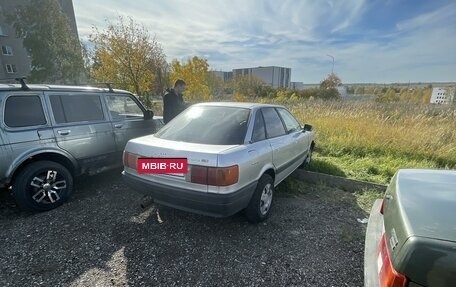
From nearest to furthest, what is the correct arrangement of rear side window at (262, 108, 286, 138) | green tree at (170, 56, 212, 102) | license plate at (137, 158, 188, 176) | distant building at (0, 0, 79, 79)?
license plate at (137, 158, 188, 176) → rear side window at (262, 108, 286, 138) → green tree at (170, 56, 212, 102) → distant building at (0, 0, 79, 79)

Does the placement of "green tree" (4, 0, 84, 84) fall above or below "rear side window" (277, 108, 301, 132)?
above

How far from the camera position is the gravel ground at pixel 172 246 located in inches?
94.5

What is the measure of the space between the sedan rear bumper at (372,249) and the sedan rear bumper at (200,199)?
1.25 m

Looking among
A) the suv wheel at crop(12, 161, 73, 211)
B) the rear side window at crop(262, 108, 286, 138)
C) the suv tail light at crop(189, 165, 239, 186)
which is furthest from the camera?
the rear side window at crop(262, 108, 286, 138)

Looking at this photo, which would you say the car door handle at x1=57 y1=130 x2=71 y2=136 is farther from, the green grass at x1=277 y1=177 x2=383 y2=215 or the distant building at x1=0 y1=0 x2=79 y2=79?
the distant building at x1=0 y1=0 x2=79 y2=79

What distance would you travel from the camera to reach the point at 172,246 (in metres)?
2.84

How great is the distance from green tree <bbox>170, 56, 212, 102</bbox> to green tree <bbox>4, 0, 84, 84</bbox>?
7.97 m

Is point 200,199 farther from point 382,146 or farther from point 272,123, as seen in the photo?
point 382,146

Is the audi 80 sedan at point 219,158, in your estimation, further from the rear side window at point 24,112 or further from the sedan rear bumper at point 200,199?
the rear side window at point 24,112

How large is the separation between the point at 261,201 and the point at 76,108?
329 cm

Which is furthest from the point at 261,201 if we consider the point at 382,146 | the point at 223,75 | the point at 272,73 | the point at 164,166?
the point at 272,73

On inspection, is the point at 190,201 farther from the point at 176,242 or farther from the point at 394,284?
the point at 394,284

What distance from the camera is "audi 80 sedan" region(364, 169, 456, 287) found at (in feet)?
3.61

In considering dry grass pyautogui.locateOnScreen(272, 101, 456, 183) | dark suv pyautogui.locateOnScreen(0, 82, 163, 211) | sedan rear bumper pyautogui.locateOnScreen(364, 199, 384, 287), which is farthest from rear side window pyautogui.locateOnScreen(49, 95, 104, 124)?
dry grass pyautogui.locateOnScreen(272, 101, 456, 183)
